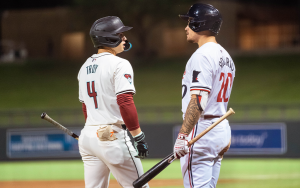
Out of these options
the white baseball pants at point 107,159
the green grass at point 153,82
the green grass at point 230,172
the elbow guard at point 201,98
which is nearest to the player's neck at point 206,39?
the elbow guard at point 201,98

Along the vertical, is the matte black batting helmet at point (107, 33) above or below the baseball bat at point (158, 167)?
above

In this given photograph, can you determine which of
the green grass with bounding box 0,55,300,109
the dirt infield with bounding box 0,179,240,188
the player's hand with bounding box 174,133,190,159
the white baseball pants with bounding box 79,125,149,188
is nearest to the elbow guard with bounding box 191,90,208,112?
the player's hand with bounding box 174,133,190,159

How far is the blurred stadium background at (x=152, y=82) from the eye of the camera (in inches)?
412

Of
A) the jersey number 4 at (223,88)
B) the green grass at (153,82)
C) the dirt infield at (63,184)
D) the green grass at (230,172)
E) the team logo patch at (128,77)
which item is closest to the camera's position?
the team logo patch at (128,77)

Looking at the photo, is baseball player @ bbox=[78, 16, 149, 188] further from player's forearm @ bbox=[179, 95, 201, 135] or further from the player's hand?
player's forearm @ bbox=[179, 95, 201, 135]

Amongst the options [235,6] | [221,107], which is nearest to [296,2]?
[235,6]

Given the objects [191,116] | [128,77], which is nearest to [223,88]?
[191,116]

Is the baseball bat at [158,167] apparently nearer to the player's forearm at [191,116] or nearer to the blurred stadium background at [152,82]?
the player's forearm at [191,116]

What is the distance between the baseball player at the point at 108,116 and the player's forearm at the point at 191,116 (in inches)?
18.8

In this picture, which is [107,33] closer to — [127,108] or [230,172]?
[127,108]

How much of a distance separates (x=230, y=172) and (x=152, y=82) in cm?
1687

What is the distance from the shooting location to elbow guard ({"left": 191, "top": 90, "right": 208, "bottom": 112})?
144 inches

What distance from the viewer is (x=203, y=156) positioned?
3830 mm

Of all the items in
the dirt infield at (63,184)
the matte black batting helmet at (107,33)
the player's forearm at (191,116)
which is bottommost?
the dirt infield at (63,184)
